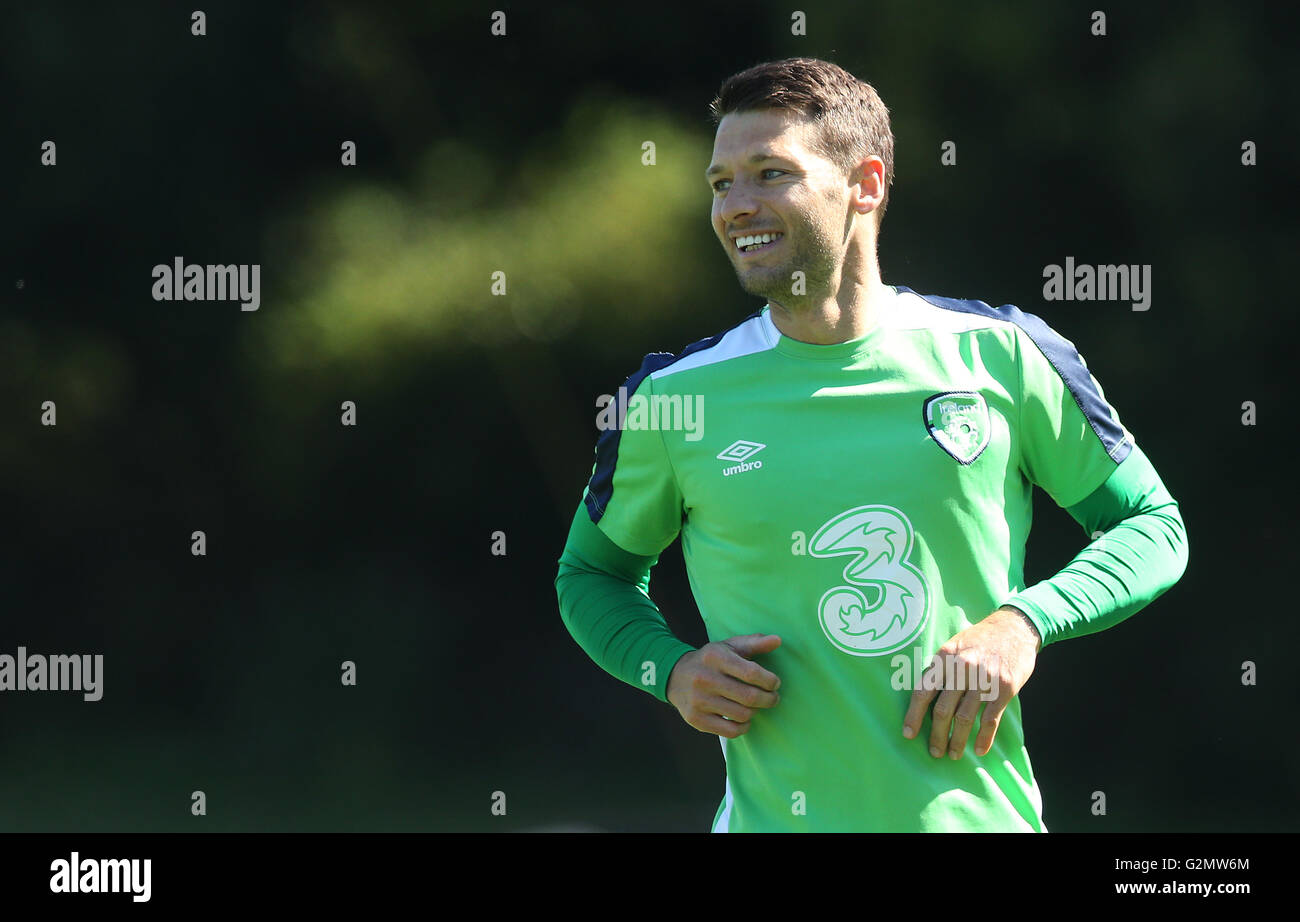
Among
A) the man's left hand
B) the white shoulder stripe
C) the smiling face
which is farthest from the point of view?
the white shoulder stripe

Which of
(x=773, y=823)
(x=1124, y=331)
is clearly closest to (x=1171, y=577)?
(x=773, y=823)

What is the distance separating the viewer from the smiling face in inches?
74.9

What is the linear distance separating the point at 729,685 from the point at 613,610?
0.28m

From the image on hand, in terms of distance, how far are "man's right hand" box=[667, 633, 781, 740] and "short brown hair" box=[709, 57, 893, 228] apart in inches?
25.8

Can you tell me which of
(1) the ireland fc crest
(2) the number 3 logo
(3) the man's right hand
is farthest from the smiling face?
(3) the man's right hand

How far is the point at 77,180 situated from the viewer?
467 cm

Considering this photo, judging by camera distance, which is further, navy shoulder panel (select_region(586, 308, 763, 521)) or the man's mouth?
navy shoulder panel (select_region(586, 308, 763, 521))

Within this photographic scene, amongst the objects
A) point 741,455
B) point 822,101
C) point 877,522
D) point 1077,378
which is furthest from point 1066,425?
point 822,101

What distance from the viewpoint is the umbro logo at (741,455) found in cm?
190

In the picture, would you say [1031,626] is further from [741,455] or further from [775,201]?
[775,201]

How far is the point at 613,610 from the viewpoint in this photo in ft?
6.70

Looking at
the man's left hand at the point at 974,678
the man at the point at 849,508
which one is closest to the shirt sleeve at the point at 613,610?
the man at the point at 849,508

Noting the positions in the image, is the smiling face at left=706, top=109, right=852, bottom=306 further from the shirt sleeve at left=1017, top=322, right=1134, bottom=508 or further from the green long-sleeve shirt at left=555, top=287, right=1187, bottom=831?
the shirt sleeve at left=1017, top=322, right=1134, bottom=508

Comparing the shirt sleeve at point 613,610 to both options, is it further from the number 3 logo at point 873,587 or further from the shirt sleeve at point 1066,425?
the shirt sleeve at point 1066,425
